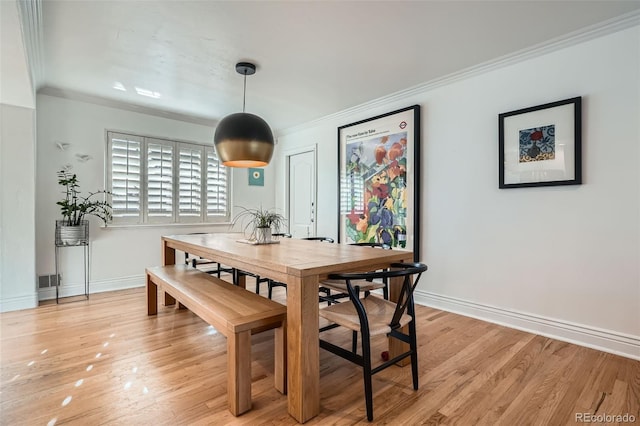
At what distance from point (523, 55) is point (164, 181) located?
176 inches

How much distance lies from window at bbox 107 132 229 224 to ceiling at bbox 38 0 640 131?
0.81 metres

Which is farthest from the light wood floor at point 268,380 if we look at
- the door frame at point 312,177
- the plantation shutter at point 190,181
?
the door frame at point 312,177

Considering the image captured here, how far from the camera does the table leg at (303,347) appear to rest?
1.58m

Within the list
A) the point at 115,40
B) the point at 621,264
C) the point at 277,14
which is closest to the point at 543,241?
the point at 621,264

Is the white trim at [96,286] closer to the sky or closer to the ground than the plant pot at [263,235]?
closer to the ground

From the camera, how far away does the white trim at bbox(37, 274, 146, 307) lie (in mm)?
3707

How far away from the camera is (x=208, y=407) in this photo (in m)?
1.70

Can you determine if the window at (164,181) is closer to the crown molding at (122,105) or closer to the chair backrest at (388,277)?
the crown molding at (122,105)

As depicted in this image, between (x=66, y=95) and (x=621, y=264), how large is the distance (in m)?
5.77

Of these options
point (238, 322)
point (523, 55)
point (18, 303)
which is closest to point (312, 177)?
point (523, 55)

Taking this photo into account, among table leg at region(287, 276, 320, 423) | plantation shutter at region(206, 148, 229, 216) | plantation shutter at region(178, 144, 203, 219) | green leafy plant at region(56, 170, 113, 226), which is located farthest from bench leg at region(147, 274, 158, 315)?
table leg at region(287, 276, 320, 423)

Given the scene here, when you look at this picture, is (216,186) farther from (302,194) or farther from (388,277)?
(388,277)

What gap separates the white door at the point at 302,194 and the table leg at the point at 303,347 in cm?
340

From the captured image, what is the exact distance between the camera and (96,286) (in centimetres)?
401
